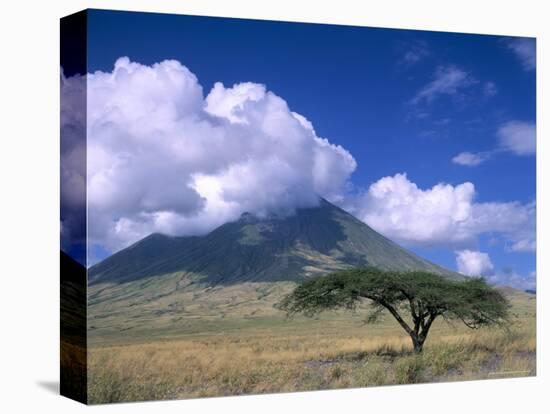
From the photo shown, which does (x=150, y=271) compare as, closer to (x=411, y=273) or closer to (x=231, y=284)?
(x=231, y=284)

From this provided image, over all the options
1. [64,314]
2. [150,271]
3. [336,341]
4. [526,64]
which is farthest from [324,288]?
[526,64]

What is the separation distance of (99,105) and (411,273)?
22.9ft

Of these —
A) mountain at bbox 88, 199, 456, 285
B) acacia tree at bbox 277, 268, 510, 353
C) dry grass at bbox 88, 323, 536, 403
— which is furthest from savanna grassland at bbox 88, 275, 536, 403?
mountain at bbox 88, 199, 456, 285

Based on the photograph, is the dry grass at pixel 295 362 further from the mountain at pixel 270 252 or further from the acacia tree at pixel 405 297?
the mountain at pixel 270 252

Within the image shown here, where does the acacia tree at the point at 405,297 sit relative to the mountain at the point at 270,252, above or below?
below

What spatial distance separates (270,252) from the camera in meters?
20.4

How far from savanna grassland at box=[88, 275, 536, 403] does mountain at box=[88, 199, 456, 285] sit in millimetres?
317

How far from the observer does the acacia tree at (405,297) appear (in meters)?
20.6

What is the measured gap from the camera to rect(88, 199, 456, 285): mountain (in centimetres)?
1930

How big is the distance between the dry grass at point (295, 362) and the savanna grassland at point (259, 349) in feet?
0.06

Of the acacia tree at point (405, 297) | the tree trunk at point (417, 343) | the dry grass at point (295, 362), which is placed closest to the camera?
the dry grass at point (295, 362)

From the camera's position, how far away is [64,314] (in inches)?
747

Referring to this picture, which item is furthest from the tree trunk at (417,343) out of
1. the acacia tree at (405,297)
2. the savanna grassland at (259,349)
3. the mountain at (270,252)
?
the mountain at (270,252)

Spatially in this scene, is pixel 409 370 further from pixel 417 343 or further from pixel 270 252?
pixel 270 252
